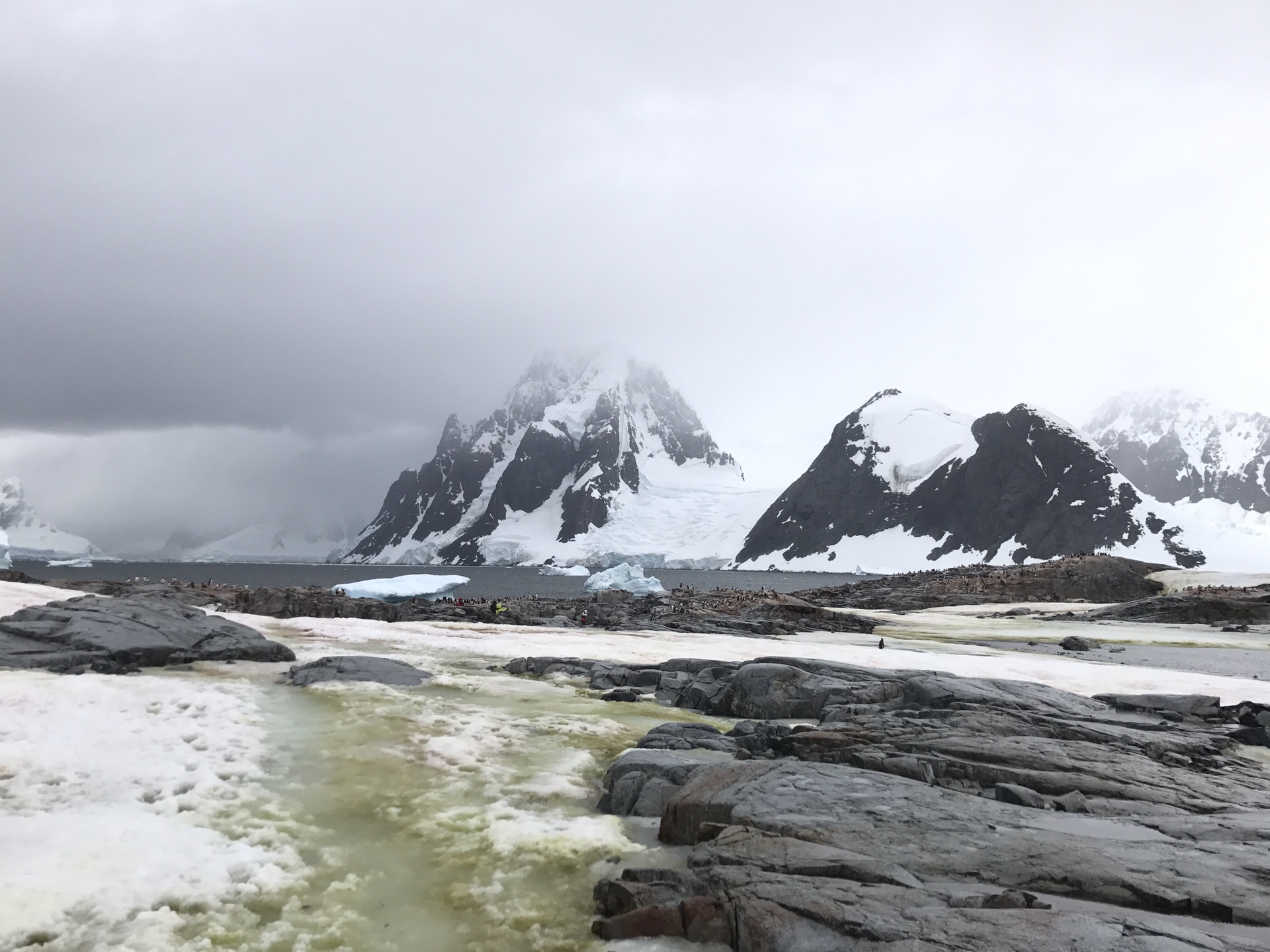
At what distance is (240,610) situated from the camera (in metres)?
43.5

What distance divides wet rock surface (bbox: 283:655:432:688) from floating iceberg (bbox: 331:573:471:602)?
6021cm

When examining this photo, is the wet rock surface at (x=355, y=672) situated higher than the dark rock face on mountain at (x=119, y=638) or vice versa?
the dark rock face on mountain at (x=119, y=638)

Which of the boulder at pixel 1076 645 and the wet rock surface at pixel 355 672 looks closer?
the wet rock surface at pixel 355 672

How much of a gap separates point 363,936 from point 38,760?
7.00m

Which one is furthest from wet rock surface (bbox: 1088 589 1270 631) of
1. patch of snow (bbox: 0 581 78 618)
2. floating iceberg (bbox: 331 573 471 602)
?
floating iceberg (bbox: 331 573 471 602)

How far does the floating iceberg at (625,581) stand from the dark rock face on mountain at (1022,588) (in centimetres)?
2327

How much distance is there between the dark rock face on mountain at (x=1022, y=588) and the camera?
77.1 metres

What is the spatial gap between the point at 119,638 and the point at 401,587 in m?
68.0

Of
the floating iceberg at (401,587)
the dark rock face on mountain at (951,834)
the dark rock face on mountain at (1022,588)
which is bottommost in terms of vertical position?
the floating iceberg at (401,587)

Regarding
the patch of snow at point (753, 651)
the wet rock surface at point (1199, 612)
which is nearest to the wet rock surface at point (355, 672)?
the patch of snow at point (753, 651)

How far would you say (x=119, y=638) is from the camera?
18797 mm

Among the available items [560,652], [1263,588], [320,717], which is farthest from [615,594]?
[320,717]

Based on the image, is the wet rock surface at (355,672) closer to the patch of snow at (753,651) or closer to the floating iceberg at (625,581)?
the patch of snow at (753,651)

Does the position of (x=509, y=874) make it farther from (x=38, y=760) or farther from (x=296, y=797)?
(x=38, y=760)
